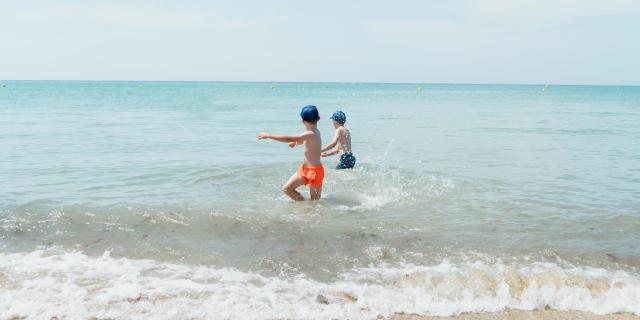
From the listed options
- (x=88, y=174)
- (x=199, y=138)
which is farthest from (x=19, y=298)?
(x=199, y=138)

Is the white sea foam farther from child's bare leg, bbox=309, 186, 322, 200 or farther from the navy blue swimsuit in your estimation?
the navy blue swimsuit

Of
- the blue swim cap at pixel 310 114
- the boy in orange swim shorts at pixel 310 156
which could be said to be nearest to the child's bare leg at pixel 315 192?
the boy in orange swim shorts at pixel 310 156

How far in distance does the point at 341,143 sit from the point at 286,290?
7.12 metres

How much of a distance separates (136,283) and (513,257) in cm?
451

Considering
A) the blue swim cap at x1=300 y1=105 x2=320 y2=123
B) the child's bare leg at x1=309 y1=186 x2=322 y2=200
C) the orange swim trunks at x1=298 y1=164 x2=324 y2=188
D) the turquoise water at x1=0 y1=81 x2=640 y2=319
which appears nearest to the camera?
the turquoise water at x1=0 y1=81 x2=640 y2=319

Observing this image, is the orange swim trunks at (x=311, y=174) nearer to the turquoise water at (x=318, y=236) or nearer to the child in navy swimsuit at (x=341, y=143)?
the turquoise water at (x=318, y=236)

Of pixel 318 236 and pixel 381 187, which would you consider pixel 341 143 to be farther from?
pixel 318 236

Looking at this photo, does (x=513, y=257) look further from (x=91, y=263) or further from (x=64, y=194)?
(x=64, y=194)

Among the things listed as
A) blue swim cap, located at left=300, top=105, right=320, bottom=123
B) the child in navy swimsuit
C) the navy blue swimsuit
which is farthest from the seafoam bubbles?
blue swim cap, located at left=300, top=105, right=320, bottom=123

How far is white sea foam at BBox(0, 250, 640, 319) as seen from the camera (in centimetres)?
496

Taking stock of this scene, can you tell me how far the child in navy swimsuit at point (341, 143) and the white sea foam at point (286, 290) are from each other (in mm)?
6096

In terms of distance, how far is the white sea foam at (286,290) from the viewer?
4.96 metres

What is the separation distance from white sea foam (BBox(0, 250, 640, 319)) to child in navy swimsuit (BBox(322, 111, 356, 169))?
6.10 m

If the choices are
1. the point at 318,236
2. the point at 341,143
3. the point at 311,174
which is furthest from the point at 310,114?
the point at 341,143
